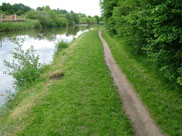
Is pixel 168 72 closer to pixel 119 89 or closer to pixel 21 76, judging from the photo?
pixel 119 89

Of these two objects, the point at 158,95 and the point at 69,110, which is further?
the point at 158,95

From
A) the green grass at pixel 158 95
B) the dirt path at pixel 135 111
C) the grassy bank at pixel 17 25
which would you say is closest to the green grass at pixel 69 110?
the dirt path at pixel 135 111

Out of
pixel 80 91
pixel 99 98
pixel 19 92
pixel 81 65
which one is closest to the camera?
pixel 99 98

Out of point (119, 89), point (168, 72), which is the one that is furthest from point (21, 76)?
point (168, 72)

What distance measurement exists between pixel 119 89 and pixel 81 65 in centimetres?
450

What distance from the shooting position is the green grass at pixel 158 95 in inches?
207

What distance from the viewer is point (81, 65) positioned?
11.6 metres

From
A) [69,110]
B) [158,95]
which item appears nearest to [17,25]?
[69,110]

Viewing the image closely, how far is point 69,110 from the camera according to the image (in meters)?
6.04

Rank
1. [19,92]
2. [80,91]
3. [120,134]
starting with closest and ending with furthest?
1. [120,134]
2. [80,91]
3. [19,92]

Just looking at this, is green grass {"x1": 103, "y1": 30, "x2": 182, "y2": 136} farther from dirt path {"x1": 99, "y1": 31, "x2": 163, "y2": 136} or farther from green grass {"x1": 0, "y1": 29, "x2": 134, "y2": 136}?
green grass {"x1": 0, "y1": 29, "x2": 134, "y2": 136}

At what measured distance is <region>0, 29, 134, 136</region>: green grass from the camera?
16.6 feet

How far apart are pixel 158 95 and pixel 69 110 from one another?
367 cm

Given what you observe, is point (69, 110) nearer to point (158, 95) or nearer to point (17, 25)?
point (158, 95)
